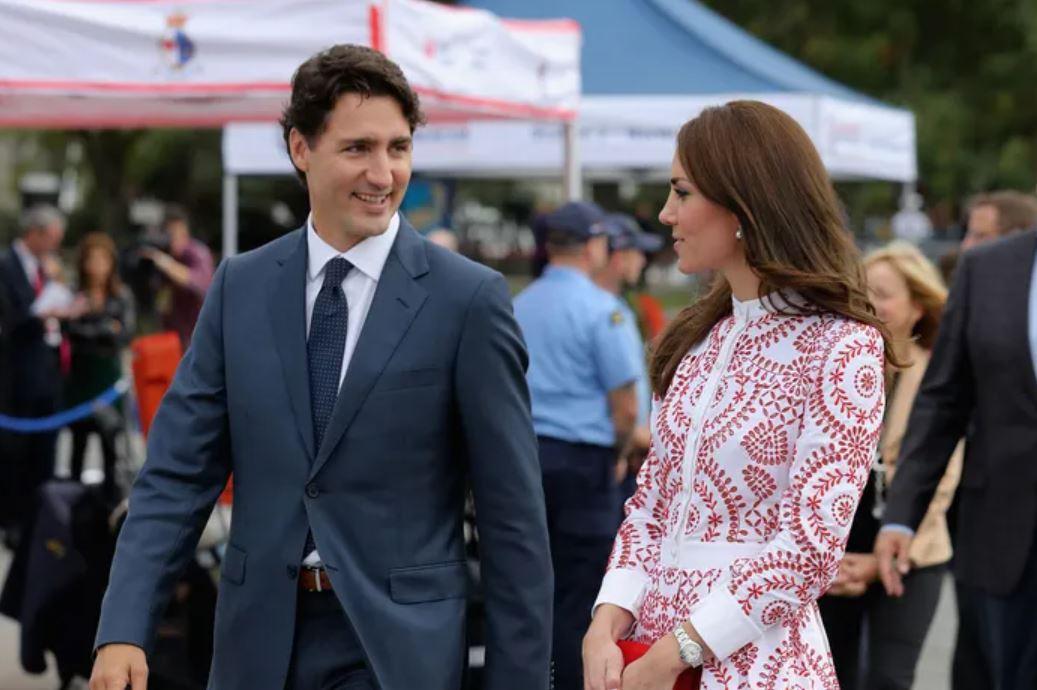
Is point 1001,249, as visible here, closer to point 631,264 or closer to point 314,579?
point 314,579

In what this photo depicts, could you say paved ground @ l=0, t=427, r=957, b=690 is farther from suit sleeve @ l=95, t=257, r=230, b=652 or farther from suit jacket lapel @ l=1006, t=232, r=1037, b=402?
suit sleeve @ l=95, t=257, r=230, b=652

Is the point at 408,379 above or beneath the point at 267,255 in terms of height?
beneath

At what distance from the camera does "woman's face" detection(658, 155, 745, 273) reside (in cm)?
289

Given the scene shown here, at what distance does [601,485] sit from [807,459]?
3747 mm

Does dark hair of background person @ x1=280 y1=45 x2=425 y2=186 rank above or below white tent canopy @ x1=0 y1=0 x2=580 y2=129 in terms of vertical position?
below

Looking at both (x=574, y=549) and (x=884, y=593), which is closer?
(x=884, y=593)

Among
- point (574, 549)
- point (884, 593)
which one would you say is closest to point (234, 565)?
point (884, 593)

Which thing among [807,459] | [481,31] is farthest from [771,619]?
[481,31]

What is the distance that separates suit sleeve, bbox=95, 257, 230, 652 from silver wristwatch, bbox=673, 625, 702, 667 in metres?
0.99

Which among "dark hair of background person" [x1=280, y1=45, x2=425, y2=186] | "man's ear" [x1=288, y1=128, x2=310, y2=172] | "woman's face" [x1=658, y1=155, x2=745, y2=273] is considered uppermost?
"dark hair of background person" [x1=280, y1=45, x2=425, y2=186]

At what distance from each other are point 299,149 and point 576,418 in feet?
10.8

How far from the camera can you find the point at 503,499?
3145 mm

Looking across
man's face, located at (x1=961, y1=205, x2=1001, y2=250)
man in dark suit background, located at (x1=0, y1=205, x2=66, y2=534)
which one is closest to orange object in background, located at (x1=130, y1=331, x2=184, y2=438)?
man in dark suit background, located at (x1=0, y1=205, x2=66, y2=534)

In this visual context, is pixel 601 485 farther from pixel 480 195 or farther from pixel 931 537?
pixel 480 195
